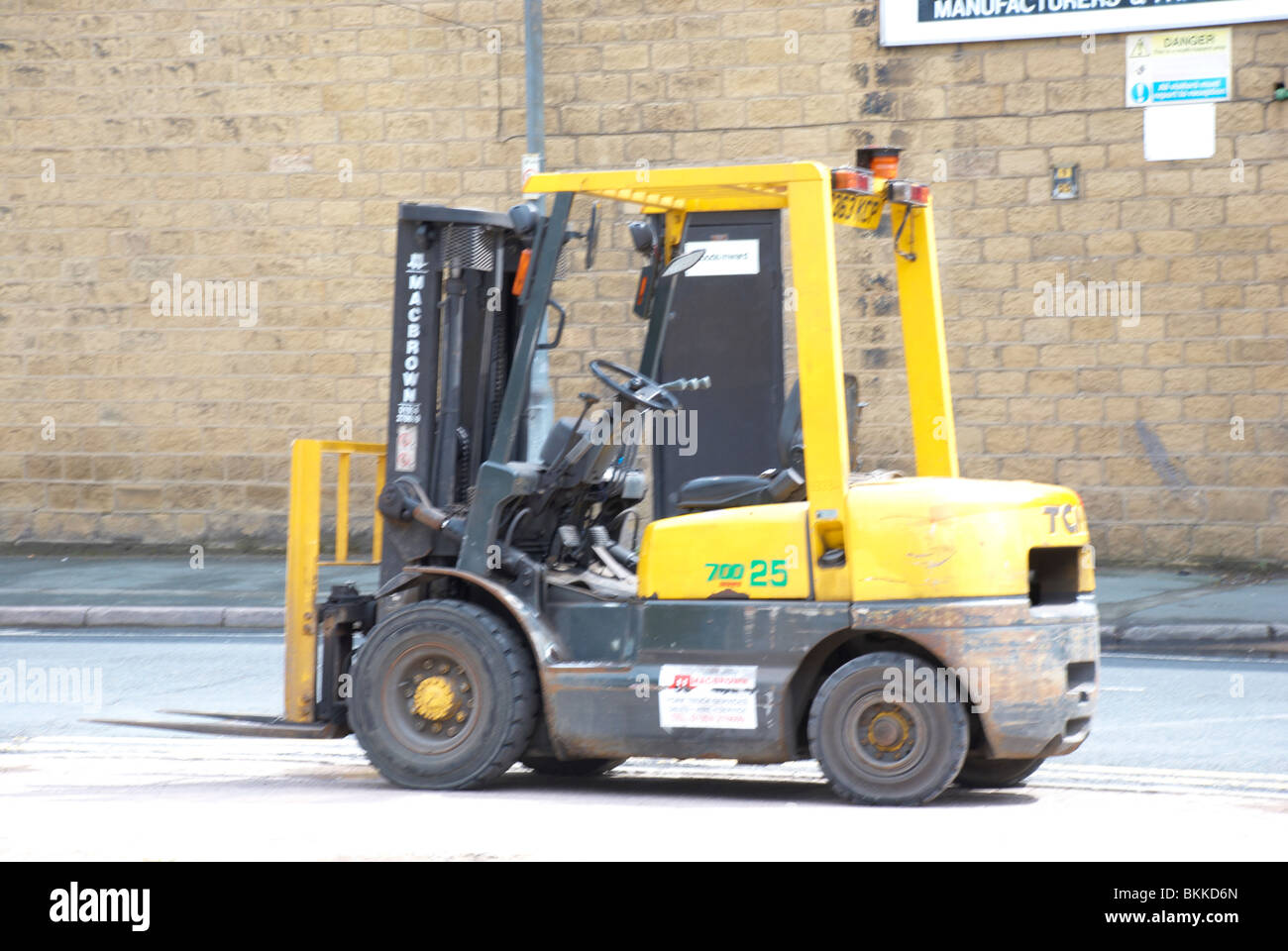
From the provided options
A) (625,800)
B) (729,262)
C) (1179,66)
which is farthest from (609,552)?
(1179,66)

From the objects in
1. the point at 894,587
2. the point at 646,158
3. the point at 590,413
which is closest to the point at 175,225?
the point at 646,158

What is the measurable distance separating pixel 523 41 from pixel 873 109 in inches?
134

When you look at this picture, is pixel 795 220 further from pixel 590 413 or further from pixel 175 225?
pixel 175 225

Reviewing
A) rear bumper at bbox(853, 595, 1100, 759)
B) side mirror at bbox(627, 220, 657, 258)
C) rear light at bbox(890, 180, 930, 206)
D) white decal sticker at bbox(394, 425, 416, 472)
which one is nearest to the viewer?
rear bumper at bbox(853, 595, 1100, 759)

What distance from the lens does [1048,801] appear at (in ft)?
21.1

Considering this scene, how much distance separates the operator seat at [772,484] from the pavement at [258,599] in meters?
5.75

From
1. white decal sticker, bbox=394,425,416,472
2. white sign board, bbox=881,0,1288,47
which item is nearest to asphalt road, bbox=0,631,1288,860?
white decal sticker, bbox=394,425,416,472

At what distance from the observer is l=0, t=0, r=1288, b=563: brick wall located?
14.6 metres

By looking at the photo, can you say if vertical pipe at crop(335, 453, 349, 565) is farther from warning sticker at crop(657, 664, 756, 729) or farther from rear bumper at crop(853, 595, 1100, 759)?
rear bumper at crop(853, 595, 1100, 759)

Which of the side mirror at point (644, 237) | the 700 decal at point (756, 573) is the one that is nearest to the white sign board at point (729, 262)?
the side mirror at point (644, 237)

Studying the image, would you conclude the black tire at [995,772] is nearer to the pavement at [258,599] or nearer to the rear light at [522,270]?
the rear light at [522,270]

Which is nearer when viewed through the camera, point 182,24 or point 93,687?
point 93,687

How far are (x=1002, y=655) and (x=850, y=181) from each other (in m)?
1.84

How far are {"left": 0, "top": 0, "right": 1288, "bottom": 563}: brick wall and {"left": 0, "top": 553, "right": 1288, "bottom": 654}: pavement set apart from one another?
33.2 inches
